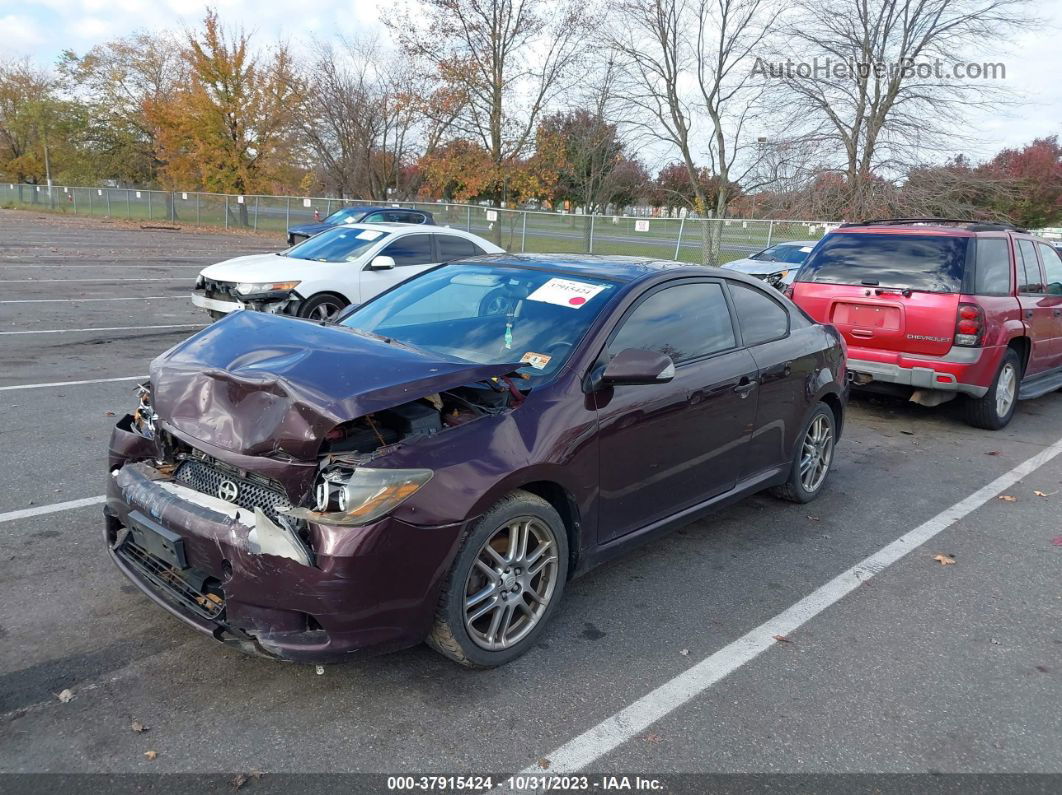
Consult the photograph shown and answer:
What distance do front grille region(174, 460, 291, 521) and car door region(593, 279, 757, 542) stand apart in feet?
4.66

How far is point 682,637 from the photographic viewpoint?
11.6 feet

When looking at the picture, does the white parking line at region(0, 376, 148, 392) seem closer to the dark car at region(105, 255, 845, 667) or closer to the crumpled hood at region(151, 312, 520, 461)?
the dark car at region(105, 255, 845, 667)

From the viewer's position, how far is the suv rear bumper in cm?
691

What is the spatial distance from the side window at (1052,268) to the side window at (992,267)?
3.41 ft

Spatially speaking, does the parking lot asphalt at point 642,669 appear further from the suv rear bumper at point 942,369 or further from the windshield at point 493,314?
the suv rear bumper at point 942,369

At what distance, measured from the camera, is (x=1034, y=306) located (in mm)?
7648

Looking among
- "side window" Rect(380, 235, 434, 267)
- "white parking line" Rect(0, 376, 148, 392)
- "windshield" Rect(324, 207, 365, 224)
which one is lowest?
"white parking line" Rect(0, 376, 148, 392)

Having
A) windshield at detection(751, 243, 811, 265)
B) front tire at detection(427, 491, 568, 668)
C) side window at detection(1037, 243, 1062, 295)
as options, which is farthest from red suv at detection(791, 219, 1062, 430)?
windshield at detection(751, 243, 811, 265)

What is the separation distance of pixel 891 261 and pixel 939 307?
66 cm

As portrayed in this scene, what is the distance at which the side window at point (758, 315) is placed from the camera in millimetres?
4633

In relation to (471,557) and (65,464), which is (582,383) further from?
(65,464)

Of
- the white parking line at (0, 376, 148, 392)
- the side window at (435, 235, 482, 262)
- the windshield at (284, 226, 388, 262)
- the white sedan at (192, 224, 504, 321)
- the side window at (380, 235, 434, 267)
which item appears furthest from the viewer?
the side window at (435, 235, 482, 262)

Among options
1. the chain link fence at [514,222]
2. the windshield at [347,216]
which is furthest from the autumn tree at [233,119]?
the windshield at [347,216]

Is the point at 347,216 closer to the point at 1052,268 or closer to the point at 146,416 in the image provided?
the point at 1052,268
